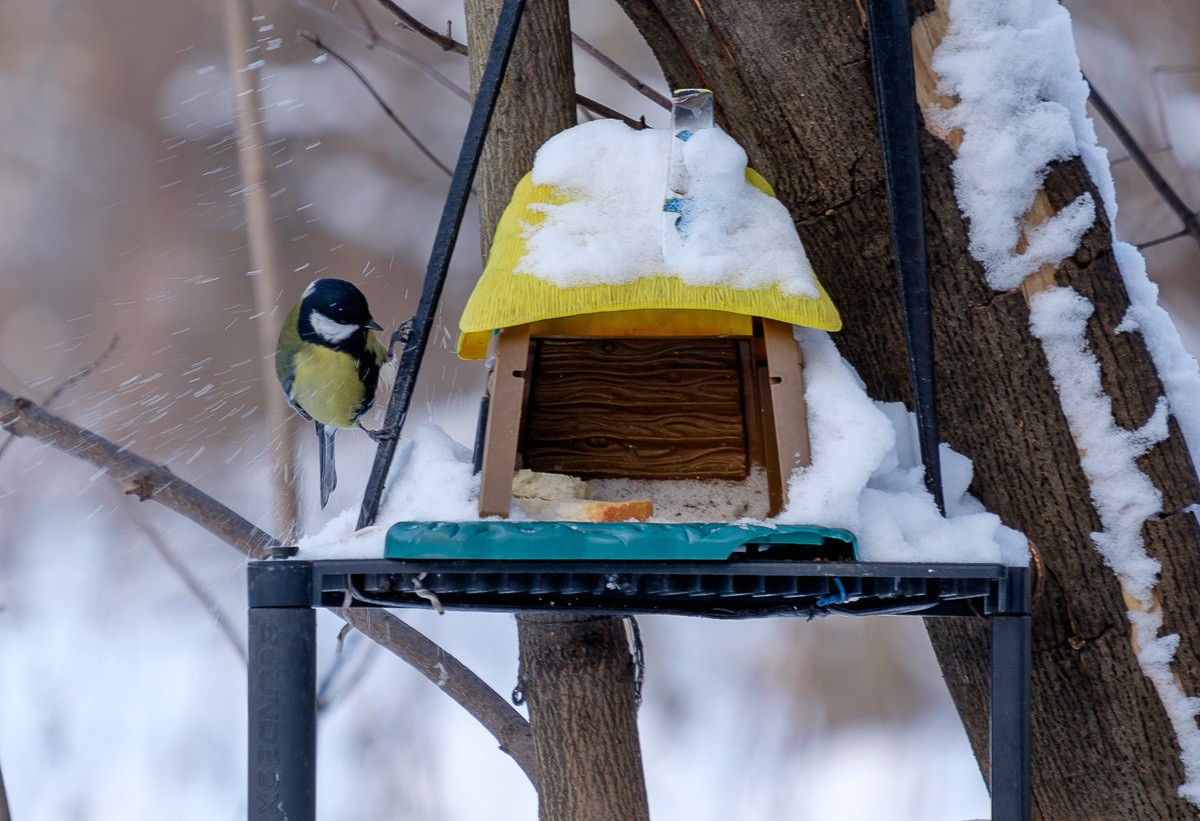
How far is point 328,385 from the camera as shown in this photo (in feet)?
8.15

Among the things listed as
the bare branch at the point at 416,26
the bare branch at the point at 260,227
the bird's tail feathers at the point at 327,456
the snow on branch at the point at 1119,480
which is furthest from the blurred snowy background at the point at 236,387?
the snow on branch at the point at 1119,480

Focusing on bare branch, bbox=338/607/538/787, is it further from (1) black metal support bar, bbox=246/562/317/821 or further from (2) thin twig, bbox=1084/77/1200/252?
(2) thin twig, bbox=1084/77/1200/252

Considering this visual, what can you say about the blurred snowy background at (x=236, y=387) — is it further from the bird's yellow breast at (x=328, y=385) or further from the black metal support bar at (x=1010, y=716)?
the black metal support bar at (x=1010, y=716)

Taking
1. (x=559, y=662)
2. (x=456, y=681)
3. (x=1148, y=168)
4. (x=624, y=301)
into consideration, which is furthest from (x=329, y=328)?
(x=1148, y=168)

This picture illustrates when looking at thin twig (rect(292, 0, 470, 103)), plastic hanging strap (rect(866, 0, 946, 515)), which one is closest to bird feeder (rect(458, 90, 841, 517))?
plastic hanging strap (rect(866, 0, 946, 515))

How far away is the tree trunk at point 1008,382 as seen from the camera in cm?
149

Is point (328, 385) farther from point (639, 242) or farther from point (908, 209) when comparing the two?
point (908, 209)

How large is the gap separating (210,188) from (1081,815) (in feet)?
12.1

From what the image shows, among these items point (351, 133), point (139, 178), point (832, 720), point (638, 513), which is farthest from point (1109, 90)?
point (139, 178)

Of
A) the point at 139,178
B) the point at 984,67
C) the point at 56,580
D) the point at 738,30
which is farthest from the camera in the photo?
the point at 139,178

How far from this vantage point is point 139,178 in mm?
4301

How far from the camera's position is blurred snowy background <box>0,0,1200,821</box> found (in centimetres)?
374

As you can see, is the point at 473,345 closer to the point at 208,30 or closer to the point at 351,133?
the point at 351,133

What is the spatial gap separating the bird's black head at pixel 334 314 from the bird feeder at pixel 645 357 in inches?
27.6
